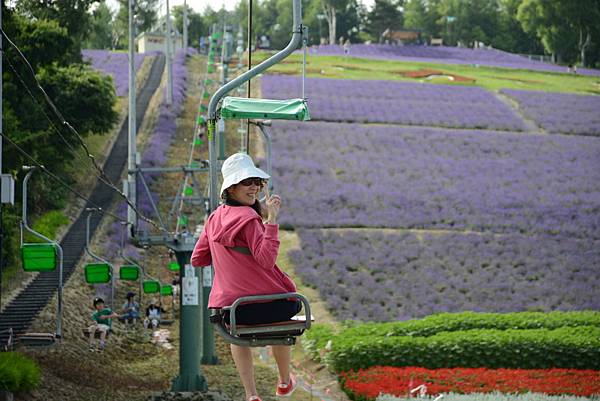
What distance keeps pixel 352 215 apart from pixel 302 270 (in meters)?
7.22

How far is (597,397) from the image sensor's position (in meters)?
16.6

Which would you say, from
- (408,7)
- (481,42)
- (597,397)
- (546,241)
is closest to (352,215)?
(546,241)

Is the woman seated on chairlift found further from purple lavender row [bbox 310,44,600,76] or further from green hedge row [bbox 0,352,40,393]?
purple lavender row [bbox 310,44,600,76]

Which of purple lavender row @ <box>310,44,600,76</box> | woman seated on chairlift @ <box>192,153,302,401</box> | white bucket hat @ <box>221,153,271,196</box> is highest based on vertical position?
white bucket hat @ <box>221,153,271,196</box>

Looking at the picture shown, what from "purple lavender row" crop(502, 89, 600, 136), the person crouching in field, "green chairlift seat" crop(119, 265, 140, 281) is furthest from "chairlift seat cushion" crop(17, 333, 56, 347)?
"purple lavender row" crop(502, 89, 600, 136)

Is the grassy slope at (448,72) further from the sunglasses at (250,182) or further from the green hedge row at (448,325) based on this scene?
the sunglasses at (250,182)

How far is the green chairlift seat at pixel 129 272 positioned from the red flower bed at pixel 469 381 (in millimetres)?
5594

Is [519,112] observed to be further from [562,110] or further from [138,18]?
[138,18]

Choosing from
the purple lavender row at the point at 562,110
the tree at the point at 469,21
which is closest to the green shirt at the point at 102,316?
the purple lavender row at the point at 562,110

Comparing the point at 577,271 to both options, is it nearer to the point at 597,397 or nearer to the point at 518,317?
the point at 518,317

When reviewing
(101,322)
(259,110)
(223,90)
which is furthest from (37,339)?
(259,110)

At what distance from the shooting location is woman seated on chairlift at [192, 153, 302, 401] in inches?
223

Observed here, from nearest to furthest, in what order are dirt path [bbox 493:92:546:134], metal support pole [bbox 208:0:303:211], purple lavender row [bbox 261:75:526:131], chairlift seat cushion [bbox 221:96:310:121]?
metal support pole [bbox 208:0:303:211]
chairlift seat cushion [bbox 221:96:310:121]
purple lavender row [bbox 261:75:526:131]
dirt path [bbox 493:92:546:134]

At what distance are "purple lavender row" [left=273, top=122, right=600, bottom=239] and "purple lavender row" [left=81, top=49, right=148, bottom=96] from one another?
45.5 ft
